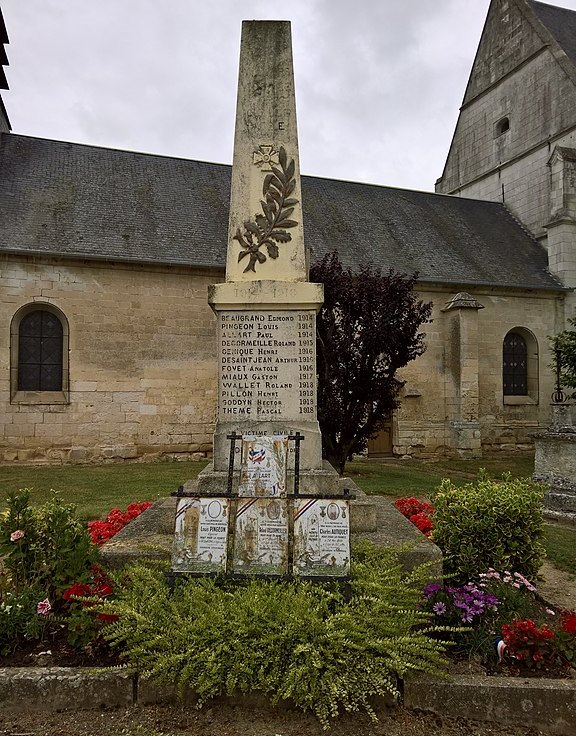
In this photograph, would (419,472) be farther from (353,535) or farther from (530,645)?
(530,645)

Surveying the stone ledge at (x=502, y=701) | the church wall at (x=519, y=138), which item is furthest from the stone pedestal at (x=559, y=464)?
the church wall at (x=519, y=138)

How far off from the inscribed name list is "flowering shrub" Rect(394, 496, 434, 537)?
5.22 feet

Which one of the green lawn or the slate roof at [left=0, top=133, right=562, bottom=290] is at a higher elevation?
the slate roof at [left=0, top=133, right=562, bottom=290]

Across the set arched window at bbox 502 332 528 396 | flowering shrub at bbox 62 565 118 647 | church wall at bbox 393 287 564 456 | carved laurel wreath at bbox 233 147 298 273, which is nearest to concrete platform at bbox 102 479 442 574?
flowering shrub at bbox 62 565 118 647

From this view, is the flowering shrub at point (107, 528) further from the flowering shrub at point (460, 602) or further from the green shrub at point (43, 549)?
the flowering shrub at point (460, 602)

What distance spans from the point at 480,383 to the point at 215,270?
850cm

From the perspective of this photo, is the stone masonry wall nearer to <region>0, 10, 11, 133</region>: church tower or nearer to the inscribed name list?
<region>0, 10, 11, 133</region>: church tower

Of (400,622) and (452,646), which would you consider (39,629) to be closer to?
(400,622)

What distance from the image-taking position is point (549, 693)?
2854mm

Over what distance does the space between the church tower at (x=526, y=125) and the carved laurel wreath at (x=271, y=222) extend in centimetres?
1470

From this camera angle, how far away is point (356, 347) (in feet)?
35.0

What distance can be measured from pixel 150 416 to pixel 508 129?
1658 centimetres

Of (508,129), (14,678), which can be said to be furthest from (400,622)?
(508,129)

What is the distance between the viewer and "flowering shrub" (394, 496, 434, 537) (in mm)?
5262
